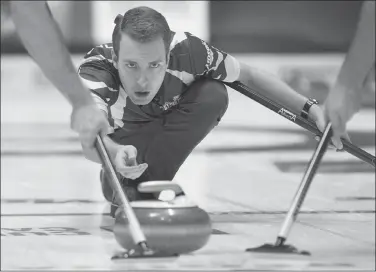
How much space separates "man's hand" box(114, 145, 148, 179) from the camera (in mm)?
2743

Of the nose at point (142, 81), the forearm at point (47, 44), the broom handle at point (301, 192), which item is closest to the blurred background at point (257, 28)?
the nose at point (142, 81)

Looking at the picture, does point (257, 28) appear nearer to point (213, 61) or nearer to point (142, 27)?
point (213, 61)

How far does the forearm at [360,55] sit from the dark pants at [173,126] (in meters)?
1.26

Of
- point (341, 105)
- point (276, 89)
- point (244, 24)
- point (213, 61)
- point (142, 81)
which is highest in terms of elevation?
point (244, 24)

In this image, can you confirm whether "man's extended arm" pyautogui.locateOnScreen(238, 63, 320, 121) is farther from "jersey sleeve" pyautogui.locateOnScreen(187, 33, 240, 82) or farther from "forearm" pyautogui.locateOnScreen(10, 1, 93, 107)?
"forearm" pyautogui.locateOnScreen(10, 1, 93, 107)

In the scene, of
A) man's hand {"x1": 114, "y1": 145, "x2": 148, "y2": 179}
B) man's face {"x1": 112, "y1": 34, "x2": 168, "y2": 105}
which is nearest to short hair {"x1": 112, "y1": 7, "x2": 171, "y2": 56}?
man's face {"x1": 112, "y1": 34, "x2": 168, "y2": 105}

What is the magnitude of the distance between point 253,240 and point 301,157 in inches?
Result: 87.5

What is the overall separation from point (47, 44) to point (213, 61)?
1203 millimetres

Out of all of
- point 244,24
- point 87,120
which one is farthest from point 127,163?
point 244,24

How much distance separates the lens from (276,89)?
3.28m

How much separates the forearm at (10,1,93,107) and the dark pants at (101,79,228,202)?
1192 millimetres

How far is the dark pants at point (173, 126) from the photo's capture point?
355cm

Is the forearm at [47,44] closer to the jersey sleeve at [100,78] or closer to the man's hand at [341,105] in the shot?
the man's hand at [341,105]

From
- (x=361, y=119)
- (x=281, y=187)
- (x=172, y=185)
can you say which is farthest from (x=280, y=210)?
(x=361, y=119)
